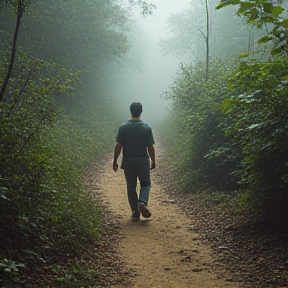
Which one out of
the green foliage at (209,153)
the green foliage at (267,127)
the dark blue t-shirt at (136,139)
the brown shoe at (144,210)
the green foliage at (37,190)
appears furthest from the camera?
the green foliage at (209,153)

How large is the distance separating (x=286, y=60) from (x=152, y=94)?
5637 centimetres

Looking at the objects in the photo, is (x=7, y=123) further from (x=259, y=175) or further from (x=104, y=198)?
(x=104, y=198)

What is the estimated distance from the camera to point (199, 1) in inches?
1350

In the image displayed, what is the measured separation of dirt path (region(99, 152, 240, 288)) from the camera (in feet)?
15.7

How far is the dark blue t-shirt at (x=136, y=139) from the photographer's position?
7464 millimetres

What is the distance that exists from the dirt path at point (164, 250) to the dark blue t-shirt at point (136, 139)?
53.7 inches

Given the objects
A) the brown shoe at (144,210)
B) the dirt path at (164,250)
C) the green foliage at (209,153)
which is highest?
the green foliage at (209,153)

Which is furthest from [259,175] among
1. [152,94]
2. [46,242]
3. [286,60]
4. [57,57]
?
[152,94]

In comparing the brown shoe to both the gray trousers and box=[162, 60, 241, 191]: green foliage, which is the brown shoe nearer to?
the gray trousers

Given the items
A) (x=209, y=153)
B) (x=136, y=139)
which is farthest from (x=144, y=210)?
(x=209, y=153)

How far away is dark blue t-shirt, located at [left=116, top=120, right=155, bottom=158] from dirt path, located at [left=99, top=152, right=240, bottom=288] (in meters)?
1.36

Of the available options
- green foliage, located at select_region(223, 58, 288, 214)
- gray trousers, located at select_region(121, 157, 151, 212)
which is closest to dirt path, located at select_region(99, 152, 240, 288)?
gray trousers, located at select_region(121, 157, 151, 212)

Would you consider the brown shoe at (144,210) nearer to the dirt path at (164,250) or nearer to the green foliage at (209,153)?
the dirt path at (164,250)

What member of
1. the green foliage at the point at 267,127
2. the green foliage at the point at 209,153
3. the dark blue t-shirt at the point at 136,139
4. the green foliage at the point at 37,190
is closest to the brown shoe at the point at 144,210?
the green foliage at the point at 37,190
